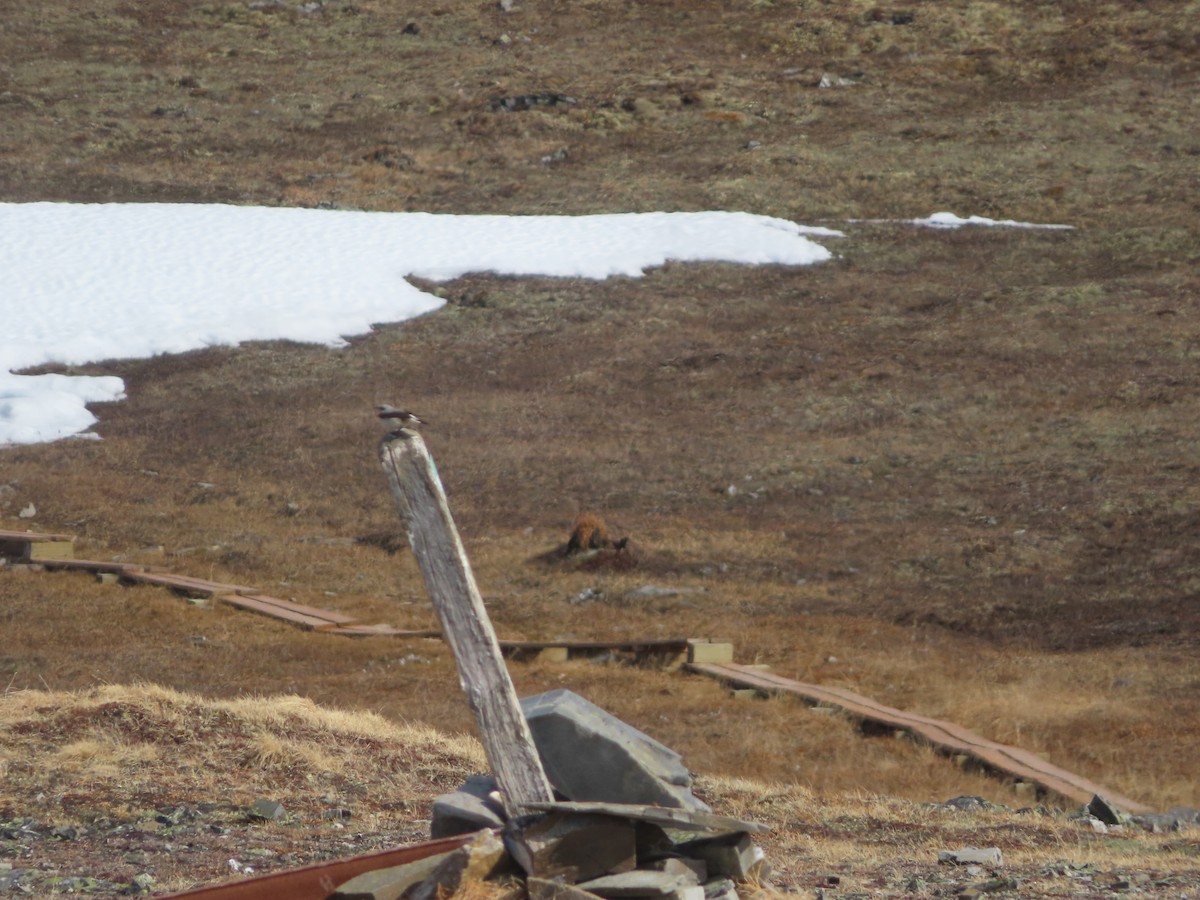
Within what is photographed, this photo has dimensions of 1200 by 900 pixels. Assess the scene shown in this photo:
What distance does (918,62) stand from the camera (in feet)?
148

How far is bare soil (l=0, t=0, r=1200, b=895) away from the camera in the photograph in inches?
560

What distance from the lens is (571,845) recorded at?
579 centimetres

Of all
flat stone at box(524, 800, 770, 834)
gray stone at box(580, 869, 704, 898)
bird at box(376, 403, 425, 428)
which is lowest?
gray stone at box(580, 869, 704, 898)

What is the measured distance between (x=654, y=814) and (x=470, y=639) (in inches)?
41.1

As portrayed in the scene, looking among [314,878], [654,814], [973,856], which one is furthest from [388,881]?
[973,856]

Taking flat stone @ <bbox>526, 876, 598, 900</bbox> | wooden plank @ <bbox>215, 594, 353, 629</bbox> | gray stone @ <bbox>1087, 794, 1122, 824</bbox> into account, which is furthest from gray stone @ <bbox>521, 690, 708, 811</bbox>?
wooden plank @ <bbox>215, 594, 353, 629</bbox>

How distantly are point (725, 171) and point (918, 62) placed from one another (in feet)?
32.7

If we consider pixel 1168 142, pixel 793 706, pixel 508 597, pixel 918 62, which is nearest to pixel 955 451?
pixel 508 597

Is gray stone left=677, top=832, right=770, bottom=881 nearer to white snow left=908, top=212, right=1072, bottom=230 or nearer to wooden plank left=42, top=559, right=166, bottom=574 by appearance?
wooden plank left=42, top=559, right=166, bottom=574

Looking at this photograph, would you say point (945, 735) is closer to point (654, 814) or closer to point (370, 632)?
point (370, 632)

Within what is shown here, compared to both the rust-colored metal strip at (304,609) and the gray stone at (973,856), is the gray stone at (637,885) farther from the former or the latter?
the rust-colored metal strip at (304,609)

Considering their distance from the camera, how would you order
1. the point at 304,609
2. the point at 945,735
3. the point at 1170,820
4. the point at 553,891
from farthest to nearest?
the point at 304,609 → the point at 945,735 → the point at 1170,820 → the point at 553,891

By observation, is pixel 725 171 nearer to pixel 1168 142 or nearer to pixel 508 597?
pixel 1168 142

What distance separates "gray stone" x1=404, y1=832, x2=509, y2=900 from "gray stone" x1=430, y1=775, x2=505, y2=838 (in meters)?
0.30
